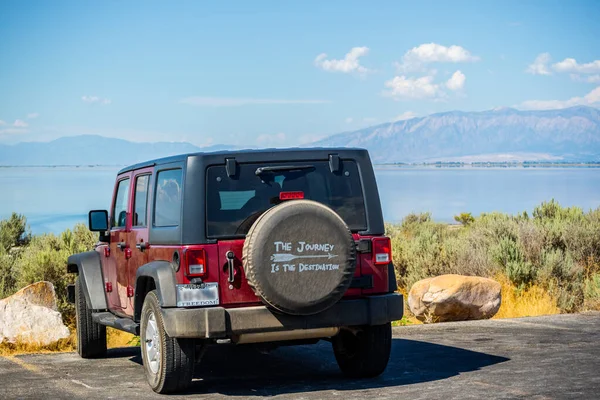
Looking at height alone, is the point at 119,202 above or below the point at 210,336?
above

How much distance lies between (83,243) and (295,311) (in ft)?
47.5

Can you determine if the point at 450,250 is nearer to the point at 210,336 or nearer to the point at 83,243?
the point at 83,243

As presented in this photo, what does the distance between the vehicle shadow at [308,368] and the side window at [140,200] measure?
1584mm

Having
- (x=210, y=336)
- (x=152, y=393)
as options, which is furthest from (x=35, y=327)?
(x=210, y=336)

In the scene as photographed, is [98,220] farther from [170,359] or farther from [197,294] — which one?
[197,294]

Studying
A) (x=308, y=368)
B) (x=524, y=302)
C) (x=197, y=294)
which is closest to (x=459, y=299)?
(x=524, y=302)

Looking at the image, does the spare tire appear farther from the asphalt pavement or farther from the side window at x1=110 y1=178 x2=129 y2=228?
the side window at x1=110 y1=178 x2=129 y2=228

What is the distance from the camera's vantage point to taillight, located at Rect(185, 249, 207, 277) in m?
7.33

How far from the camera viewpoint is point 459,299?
13.4 metres

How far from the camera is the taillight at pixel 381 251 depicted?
7887 mm

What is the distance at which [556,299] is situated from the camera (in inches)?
603

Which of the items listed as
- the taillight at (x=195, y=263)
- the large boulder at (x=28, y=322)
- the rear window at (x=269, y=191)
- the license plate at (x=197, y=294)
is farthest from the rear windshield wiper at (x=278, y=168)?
the large boulder at (x=28, y=322)

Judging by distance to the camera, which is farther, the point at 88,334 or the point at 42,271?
the point at 42,271

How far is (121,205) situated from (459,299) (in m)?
5.69
